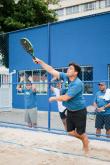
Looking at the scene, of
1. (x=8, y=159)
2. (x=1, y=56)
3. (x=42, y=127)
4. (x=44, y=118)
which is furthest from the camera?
(x=1, y=56)

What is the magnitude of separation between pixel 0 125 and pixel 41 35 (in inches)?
337

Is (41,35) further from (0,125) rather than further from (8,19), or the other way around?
(0,125)

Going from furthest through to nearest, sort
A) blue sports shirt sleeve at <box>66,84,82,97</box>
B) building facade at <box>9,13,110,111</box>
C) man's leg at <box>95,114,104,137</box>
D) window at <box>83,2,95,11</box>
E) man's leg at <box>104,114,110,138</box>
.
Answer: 1. window at <box>83,2,95,11</box>
2. building facade at <box>9,13,110,111</box>
3. man's leg at <box>95,114,104,137</box>
4. man's leg at <box>104,114,110,138</box>
5. blue sports shirt sleeve at <box>66,84,82,97</box>

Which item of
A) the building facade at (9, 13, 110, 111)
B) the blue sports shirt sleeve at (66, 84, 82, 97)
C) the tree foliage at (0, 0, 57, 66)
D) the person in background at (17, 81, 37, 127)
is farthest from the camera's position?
the tree foliage at (0, 0, 57, 66)

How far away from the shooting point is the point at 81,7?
210 ft

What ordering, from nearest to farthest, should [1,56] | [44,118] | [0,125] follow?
[44,118]
[0,125]
[1,56]

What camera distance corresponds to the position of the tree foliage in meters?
23.1

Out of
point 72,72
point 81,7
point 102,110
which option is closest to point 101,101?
point 102,110

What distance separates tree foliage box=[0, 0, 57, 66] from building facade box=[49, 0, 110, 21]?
119 feet

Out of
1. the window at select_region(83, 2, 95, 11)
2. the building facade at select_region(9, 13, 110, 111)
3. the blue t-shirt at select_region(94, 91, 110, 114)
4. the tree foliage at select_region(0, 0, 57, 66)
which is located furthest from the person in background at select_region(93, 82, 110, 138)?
the window at select_region(83, 2, 95, 11)

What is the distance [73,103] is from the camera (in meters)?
8.33

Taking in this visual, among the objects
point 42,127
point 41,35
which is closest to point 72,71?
point 42,127

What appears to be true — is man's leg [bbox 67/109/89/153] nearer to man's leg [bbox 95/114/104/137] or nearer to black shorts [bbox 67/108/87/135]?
black shorts [bbox 67/108/87/135]

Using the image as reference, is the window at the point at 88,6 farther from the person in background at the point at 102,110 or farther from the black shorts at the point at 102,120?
the black shorts at the point at 102,120
